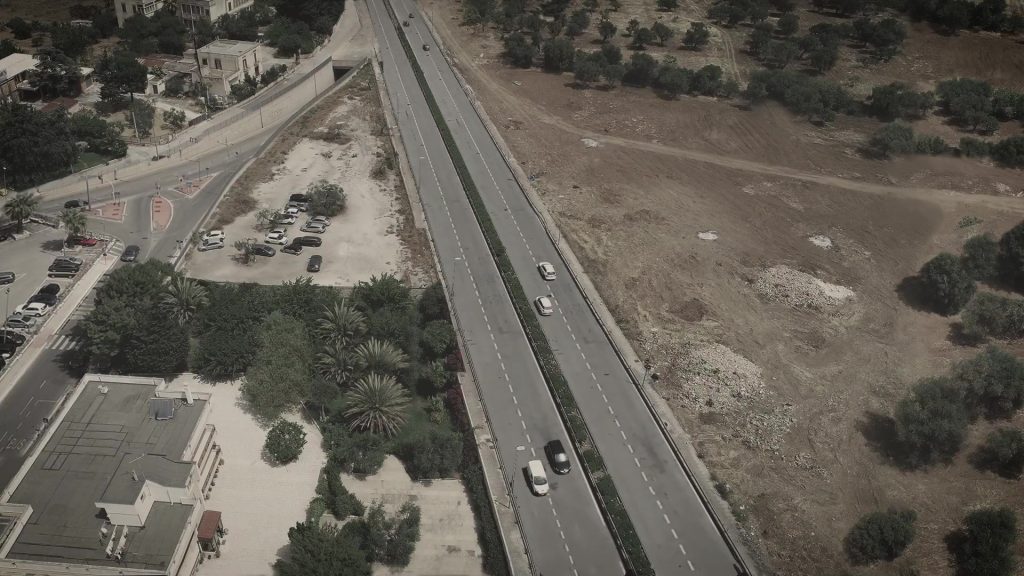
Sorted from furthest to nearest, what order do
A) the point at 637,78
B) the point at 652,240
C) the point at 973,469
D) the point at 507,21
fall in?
the point at 507,21, the point at 637,78, the point at 652,240, the point at 973,469

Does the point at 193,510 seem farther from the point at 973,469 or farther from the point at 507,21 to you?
the point at 507,21

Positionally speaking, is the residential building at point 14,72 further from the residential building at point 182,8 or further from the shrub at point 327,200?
the shrub at point 327,200

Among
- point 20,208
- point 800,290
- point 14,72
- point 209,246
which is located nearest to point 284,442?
point 209,246

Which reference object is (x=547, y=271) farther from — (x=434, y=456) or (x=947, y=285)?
(x=947, y=285)

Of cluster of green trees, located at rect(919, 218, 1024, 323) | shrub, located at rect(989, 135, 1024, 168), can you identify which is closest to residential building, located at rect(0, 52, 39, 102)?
cluster of green trees, located at rect(919, 218, 1024, 323)

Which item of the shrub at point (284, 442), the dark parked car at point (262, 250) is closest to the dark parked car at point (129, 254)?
the dark parked car at point (262, 250)

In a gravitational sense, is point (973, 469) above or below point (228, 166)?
below

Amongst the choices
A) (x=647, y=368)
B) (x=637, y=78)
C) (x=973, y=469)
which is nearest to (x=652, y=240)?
(x=647, y=368)
